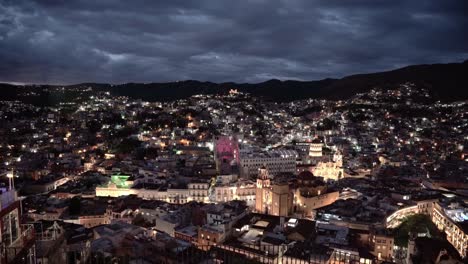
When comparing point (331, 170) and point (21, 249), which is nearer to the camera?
point (21, 249)

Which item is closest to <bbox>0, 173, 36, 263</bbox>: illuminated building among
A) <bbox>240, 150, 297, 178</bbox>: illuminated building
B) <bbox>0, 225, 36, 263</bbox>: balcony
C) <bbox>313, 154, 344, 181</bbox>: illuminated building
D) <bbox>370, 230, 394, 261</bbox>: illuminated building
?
<bbox>0, 225, 36, 263</bbox>: balcony

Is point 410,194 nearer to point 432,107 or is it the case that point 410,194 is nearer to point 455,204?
point 455,204

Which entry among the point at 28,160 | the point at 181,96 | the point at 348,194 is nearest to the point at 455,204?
the point at 348,194

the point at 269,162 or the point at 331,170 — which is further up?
the point at 269,162

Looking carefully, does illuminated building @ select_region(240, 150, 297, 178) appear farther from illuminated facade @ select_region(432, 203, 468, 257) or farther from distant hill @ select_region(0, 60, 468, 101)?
distant hill @ select_region(0, 60, 468, 101)

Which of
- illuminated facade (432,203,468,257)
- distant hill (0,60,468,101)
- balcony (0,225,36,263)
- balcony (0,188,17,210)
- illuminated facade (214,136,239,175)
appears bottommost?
illuminated facade (432,203,468,257)

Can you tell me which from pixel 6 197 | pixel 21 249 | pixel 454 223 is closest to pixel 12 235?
pixel 21 249

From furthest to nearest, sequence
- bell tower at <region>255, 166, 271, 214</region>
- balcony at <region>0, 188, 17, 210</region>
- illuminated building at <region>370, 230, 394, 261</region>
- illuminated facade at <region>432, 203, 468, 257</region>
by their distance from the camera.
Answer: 1. bell tower at <region>255, 166, 271, 214</region>
2. illuminated facade at <region>432, 203, 468, 257</region>
3. illuminated building at <region>370, 230, 394, 261</region>
4. balcony at <region>0, 188, 17, 210</region>

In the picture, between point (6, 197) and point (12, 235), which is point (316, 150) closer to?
point (12, 235)
